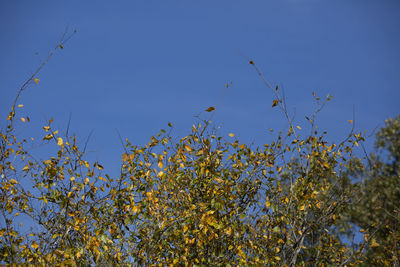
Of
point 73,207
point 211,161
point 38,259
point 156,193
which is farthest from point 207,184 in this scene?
point 38,259

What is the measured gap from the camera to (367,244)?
22.6 ft

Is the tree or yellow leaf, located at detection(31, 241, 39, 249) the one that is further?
the tree

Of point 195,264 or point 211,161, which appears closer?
point 195,264

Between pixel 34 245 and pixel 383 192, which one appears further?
pixel 383 192

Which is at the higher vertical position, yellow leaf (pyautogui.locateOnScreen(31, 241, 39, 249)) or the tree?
the tree

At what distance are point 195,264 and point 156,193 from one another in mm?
1306

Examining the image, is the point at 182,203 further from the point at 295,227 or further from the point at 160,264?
the point at 295,227

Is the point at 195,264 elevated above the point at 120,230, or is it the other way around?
the point at 120,230

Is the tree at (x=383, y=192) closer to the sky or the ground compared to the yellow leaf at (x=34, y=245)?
closer to the sky

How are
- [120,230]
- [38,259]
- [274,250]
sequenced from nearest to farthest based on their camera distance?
[38,259] < [120,230] < [274,250]

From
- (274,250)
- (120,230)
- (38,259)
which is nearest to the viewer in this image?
(38,259)

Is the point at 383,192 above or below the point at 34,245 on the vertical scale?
above

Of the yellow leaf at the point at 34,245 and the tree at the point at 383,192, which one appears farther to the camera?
the tree at the point at 383,192

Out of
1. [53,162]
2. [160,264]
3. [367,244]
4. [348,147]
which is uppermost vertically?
[348,147]
